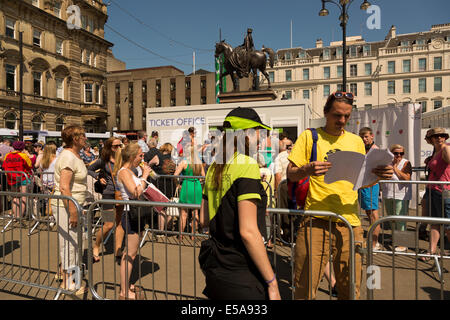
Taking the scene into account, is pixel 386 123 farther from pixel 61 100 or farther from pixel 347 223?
pixel 61 100

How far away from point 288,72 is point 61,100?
41677 mm

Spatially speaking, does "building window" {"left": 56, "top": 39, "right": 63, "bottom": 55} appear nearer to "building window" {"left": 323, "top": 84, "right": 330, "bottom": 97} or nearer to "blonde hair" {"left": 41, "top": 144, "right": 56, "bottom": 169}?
"blonde hair" {"left": 41, "top": 144, "right": 56, "bottom": 169}

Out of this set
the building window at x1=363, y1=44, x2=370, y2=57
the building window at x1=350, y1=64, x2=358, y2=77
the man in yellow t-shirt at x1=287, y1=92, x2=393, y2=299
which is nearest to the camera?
the man in yellow t-shirt at x1=287, y1=92, x2=393, y2=299

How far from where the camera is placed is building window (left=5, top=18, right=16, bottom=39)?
97.1 feet

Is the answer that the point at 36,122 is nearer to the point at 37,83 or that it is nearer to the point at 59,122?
the point at 59,122

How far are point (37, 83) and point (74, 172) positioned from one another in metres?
35.4

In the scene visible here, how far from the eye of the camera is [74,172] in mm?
3658

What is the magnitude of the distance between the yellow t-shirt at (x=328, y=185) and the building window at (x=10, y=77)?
117 ft

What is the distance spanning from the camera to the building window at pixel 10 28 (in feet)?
97.1

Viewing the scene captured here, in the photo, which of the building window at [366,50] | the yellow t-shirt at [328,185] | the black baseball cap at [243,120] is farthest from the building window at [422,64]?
the black baseball cap at [243,120]

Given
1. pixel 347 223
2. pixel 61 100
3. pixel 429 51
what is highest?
pixel 429 51

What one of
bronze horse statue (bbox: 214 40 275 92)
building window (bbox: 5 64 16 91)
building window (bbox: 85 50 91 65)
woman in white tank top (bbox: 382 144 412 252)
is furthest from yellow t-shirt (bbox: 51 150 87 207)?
building window (bbox: 85 50 91 65)

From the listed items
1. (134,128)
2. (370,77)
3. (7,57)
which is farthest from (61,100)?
(370,77)
